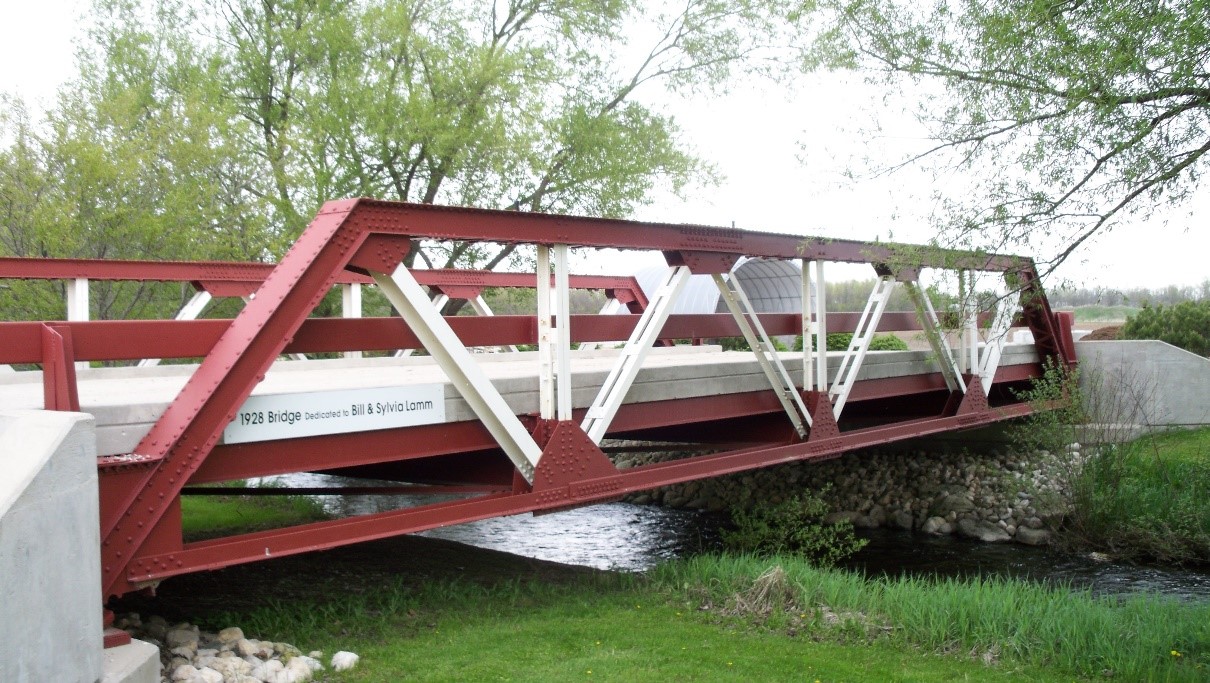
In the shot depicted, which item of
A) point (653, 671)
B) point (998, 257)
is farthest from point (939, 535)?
point (653, 671)

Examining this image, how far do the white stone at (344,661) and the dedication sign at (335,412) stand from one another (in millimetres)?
1449

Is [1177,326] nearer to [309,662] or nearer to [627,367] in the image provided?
[627,367]

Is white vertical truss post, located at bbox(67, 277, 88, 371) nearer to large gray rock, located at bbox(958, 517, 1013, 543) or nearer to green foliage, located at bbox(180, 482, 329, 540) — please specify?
green foliage, located at bbox(180, 482, 329, 540)

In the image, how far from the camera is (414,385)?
24.5 feet

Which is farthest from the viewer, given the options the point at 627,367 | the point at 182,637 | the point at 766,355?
the point at 766,355

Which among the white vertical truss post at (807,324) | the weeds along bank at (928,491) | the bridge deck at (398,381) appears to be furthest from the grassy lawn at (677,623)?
the weeds along bank at (928,491)

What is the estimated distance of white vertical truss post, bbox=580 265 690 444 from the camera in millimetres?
8516

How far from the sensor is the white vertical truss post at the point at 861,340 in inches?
457

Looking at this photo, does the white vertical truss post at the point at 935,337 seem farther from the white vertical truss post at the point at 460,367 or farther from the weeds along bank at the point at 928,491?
the white vertical truss post at the point at 460,367

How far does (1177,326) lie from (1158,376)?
8.00 meters

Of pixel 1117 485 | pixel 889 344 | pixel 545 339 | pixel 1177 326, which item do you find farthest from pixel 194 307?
pixel 1177 326

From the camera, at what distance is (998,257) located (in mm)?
8992

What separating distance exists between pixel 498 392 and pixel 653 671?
2.45 meters

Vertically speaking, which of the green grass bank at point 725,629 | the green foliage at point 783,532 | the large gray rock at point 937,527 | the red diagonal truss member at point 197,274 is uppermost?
the red diagonal truss member at point 197,274
